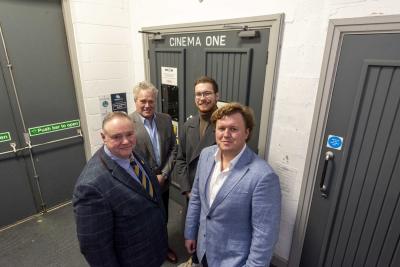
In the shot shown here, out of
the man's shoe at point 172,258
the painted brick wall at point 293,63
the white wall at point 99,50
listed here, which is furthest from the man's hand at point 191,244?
the white wall at point 99,50

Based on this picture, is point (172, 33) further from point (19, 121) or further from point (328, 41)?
point (19, 121)

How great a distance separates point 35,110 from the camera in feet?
7.88

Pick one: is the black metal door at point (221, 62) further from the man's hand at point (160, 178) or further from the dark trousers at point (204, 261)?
the dark trousers at point (204, 261)

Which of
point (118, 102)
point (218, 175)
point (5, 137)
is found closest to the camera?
point (218, 175)

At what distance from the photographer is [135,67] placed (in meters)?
2.85

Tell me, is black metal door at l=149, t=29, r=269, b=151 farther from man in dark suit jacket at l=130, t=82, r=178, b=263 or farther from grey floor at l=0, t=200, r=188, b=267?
grey floor at l=0, t=200, r=188, b=267

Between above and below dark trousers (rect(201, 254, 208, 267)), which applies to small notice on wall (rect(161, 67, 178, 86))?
above

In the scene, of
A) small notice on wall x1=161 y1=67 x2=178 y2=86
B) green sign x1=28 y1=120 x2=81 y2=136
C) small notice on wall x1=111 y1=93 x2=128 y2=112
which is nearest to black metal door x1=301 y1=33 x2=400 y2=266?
small notice on wall x1=161 y1=67 x2=178 y2=86

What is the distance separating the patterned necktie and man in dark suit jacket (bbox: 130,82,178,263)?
0.34m

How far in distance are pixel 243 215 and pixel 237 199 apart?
0.10 metres

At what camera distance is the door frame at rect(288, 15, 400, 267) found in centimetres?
124

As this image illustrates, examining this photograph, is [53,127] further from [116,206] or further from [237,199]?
[237,199]

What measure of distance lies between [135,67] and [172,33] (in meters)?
0.77

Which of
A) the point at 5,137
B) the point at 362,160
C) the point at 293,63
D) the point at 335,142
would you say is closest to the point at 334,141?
the point at 335,142
